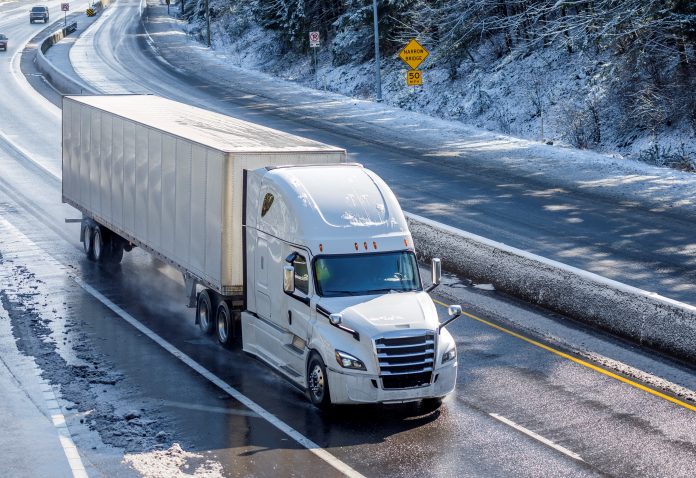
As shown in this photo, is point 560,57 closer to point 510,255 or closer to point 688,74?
point 688,74

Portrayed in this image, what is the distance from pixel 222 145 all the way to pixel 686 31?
2211 cm

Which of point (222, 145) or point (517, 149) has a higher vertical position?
point (222, 145)

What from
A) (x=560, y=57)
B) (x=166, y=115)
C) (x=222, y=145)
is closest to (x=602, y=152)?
(x=560, y=57)

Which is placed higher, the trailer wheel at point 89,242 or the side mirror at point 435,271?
the side mirror at point 435,271

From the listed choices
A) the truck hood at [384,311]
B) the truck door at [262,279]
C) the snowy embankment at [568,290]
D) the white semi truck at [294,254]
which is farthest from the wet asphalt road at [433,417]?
the snowy embankment at [568,290]

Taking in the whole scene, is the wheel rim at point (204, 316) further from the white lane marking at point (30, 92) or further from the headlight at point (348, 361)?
the white lane marking at point (30, 92)

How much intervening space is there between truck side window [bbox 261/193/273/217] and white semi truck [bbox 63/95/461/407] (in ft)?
0.10

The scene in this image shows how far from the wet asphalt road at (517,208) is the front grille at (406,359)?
781 centimetres

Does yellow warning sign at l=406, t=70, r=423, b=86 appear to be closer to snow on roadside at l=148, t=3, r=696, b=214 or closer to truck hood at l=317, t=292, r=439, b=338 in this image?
snow on roadside at l=148, t=3, r=696, b=214

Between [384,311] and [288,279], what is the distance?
5.34 feet

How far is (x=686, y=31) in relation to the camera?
34.1m

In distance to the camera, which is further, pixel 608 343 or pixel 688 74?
pixel 688 74

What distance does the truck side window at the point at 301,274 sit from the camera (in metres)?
14.7

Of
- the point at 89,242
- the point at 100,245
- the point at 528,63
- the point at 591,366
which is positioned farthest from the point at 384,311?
the point at 528,63
